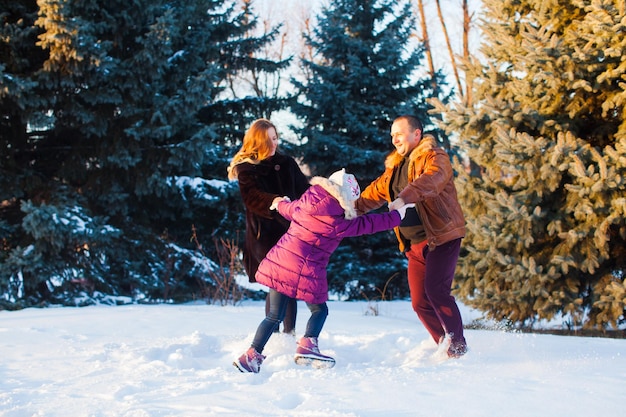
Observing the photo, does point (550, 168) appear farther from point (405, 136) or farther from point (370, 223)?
point (370, 223)

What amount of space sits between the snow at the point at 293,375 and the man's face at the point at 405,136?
1514 mm

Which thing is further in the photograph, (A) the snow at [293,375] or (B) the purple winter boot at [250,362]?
(B) the purple winter boot at [250,362]

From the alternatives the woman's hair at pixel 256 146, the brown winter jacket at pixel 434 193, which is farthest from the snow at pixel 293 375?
the woman's hair at pixel 256 146

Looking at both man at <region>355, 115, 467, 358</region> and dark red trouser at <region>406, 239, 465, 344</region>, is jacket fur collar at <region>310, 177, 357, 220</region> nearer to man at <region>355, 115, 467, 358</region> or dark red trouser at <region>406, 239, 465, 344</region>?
man at <region>355, 115, 467, 358</region>

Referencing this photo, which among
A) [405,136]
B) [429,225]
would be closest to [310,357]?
[429,225]

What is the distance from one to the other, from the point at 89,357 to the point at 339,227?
2003mm

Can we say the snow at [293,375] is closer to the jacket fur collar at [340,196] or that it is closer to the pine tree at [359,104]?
the jacket fur collar at [340,196]

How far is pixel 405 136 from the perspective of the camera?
465cm

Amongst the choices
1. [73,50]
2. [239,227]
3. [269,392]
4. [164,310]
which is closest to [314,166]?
[239,227]

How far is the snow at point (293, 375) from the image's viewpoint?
9.91ft

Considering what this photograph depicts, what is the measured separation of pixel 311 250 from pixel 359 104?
1024cm

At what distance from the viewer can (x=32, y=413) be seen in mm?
3047

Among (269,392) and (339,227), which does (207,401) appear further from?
(339,227)

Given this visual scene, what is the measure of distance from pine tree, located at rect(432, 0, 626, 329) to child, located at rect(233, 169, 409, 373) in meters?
3.21
